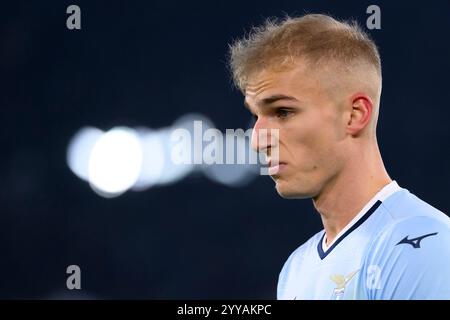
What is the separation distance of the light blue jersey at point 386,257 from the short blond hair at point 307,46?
1.32ft

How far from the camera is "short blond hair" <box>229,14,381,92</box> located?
6.96 feet

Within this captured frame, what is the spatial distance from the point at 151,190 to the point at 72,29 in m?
1.09

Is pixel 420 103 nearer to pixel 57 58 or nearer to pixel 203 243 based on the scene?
pixel 203 243

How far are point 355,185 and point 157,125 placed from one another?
251cm

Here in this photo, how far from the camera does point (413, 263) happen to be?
5.68 ft

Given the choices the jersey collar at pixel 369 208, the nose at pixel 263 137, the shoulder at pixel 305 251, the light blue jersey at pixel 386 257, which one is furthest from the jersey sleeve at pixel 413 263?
the shoulder at pixel 305 251

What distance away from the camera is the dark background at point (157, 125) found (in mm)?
4320

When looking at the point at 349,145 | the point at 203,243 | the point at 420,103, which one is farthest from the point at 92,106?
the point at 349,145

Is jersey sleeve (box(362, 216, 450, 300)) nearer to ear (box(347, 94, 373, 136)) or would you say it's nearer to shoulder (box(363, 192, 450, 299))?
shoulder (box(363, 192, 450, 299))

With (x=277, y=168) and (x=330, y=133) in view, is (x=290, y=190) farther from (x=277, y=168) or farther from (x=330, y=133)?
(x=330, y=133)

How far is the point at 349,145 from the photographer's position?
82.4 inches

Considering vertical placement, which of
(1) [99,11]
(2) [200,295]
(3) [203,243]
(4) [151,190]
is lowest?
(2) [200,295]

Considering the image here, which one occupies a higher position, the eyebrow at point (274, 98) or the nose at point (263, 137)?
the eyebrow at point (274, 98)

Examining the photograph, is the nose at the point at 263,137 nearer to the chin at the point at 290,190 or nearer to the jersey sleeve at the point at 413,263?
the chin at the point at 290,190
